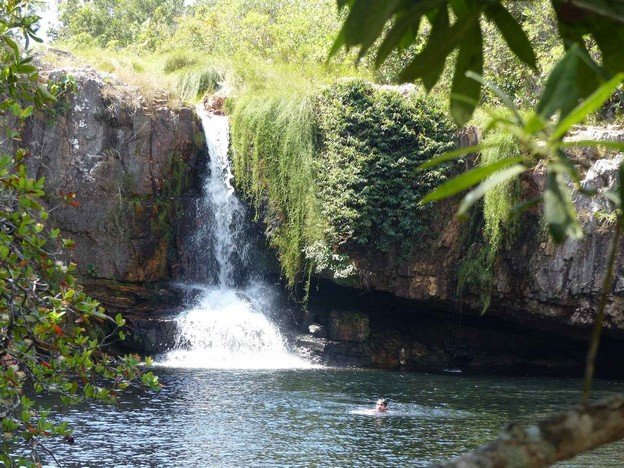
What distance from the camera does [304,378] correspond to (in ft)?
46.3

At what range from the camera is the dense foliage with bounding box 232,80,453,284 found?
1614cm

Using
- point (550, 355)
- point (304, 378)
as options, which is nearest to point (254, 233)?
point (304, 378)

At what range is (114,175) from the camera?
54.3ft

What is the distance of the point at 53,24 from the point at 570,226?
4135 cm

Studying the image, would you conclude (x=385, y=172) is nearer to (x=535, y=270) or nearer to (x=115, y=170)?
(x=535, y=270)

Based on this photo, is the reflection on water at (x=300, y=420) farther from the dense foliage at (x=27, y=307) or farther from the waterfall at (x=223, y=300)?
the dense foliage at (x=27, y=307)

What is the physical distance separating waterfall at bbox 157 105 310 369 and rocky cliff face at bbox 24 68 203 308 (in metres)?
0.76

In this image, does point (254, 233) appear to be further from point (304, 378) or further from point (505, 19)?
point (505, 19)

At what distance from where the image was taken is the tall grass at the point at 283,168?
Result: 55.6 feet

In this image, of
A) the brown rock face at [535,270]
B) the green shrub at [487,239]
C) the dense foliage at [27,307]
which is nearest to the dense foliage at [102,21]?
the brown rock face at [535,270]

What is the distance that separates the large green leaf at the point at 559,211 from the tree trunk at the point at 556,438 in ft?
0.59

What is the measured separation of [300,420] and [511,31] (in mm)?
9752

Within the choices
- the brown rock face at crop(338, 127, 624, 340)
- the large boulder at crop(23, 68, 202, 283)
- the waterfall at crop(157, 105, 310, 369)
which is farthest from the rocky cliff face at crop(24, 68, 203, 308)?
the brown rock face at crop(338, 127, 624, 340)

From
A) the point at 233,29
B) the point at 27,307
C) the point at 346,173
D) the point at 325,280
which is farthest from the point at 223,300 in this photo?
the point at 27,307
